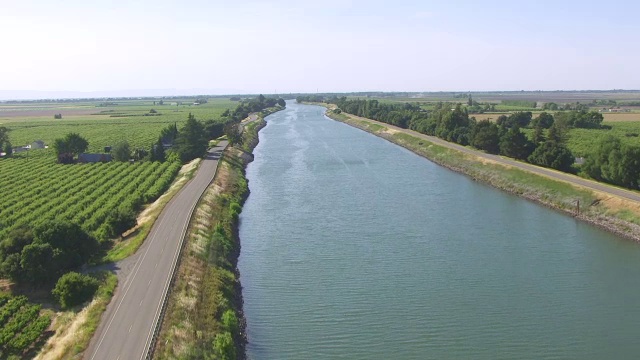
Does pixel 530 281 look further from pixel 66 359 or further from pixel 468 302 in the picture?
pixel 66 359

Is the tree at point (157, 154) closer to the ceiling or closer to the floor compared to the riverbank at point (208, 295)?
closer to the ceiling

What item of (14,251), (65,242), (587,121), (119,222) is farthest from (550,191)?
(587,121)

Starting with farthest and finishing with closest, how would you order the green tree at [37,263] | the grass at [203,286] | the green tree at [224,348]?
the green tree at [37,263] → the grass at [203,286] → the green tree at [224,348]

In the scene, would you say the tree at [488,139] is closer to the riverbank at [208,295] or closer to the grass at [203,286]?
the grass at [203,286]

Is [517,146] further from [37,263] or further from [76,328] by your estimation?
[76,328]

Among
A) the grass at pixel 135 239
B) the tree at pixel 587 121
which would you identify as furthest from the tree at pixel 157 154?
the tree at pixel 587 121
